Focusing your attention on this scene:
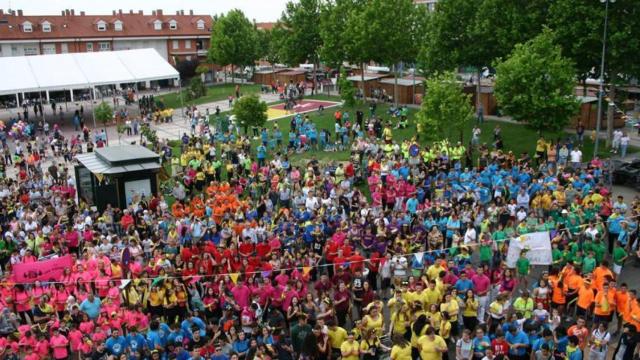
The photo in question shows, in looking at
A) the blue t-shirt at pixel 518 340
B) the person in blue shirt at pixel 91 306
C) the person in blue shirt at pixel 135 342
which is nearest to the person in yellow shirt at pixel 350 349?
the blue t-shirt at pixel 518 340

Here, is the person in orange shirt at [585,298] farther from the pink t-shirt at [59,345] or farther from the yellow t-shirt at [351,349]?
the pink t-shirt at [59,345]

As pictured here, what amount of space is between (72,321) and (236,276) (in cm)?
354

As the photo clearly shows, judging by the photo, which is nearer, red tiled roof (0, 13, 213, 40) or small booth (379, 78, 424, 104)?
small booth (379, 78, 424, 104)

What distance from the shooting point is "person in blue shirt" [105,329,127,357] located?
446 inches

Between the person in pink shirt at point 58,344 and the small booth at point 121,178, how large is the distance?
29.3 ft

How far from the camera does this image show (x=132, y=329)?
39.6 feet

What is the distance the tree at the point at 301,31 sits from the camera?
181ft

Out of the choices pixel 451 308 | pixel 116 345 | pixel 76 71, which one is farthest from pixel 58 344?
pixel 76 71

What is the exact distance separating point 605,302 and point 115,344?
31.1ft

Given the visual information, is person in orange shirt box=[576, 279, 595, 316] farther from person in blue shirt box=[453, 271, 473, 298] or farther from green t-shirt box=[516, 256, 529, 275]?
person in blue shirt box=[453, 271, 473, 298]

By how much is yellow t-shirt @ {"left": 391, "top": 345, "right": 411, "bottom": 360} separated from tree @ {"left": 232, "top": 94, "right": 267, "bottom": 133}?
2475 centimetres

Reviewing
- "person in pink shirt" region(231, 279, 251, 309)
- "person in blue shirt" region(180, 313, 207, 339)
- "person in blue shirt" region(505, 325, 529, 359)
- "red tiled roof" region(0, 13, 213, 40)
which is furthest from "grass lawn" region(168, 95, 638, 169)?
A: "red tiled roof" region(0, 13, 213, 40)

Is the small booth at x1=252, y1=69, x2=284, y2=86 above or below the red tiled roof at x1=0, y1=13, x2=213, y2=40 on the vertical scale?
below

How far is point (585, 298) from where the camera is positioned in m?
12.2
